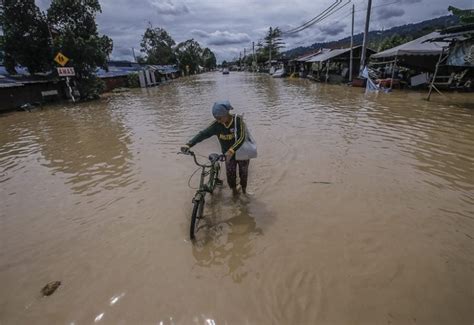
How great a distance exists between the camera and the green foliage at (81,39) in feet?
62.7

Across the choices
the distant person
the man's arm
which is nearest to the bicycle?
the distant person

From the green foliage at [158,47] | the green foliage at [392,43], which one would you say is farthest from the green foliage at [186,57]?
the green foliage at [392,43]

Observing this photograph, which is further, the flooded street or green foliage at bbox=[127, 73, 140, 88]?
green foliage at bbox=[127, 73, 140, 88]

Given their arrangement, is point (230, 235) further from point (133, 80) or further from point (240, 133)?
point (133, 80)

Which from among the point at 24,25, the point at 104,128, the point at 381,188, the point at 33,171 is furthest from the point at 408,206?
the point at 24,25

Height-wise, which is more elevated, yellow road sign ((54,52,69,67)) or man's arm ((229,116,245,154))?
yellow road sign ((54,52,69,67))

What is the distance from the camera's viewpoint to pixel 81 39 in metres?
19.2

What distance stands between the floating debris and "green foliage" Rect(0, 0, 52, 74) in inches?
908

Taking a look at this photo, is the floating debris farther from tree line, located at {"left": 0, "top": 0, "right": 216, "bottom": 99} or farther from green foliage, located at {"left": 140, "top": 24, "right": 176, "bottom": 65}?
green foliage, located at {"left": 140, "top": 24, "right": 176, "bottom": 65}

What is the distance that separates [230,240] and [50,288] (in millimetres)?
2207

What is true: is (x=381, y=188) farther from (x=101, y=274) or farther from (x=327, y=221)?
(x=101, y=274)

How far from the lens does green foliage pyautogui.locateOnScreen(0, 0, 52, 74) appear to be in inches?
725

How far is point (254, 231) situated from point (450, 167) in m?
4.84

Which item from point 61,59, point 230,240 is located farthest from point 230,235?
point 61,59
